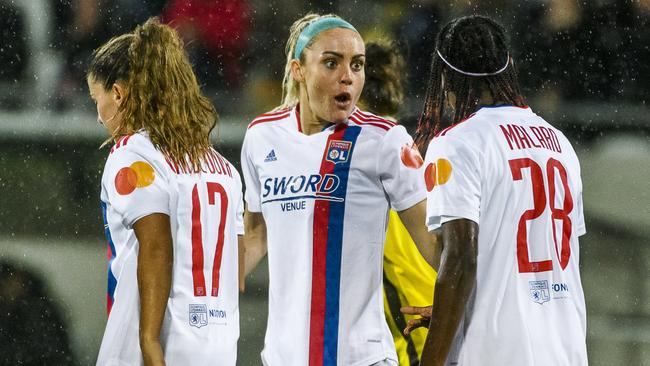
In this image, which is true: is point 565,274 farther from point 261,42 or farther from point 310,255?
point 261,42

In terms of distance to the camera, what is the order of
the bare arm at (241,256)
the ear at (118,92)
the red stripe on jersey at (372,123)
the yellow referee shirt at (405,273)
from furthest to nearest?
the yellow referee shirt at (405,273) < the red stripe on jersey at (372,123) < the bare arm at (241,256) < the ear at (118,92)

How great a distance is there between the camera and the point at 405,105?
4266 mm

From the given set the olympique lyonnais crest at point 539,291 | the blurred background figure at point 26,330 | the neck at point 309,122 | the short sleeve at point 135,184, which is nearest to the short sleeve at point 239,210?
the short sleeve at point 135,184

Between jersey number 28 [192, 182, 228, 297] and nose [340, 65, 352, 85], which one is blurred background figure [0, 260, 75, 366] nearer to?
nose [340, 65, 352, 85]

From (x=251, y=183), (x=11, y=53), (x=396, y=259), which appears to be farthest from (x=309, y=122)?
(x=11, y=53)

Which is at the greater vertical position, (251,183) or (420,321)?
(251,183)

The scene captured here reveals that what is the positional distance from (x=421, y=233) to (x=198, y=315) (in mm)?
720

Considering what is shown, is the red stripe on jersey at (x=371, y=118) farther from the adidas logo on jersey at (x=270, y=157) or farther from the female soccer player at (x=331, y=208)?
the adidas logo on jersey at (x=270, y=157)

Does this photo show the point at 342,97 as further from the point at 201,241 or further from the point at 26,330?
the point at 26,330

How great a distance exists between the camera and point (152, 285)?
2309mm

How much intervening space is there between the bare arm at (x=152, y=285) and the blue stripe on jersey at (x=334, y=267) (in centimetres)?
60

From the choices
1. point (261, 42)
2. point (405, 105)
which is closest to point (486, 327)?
point (405, 105)

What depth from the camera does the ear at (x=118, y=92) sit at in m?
2.54

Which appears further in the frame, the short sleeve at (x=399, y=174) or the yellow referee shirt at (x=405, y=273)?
the yellow referee shirt at (x=405, y=273)
